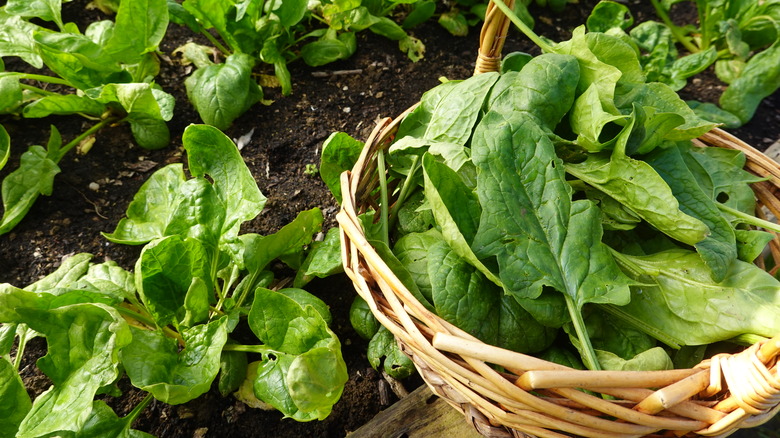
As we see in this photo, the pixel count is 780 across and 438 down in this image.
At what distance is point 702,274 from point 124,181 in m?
1.54

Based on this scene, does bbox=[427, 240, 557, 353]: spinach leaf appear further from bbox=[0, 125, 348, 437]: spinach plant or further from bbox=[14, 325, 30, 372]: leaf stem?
bbox=[14, 325, 30, 372]: leaf stem

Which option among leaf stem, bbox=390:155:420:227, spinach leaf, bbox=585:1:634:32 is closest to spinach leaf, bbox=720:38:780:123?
spinach leaf, bbox=585:1:634:32

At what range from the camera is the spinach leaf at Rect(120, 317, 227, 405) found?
1085mm

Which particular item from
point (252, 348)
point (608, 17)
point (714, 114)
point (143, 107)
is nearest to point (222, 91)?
point (143, 107)

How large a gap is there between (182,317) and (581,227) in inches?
36.2

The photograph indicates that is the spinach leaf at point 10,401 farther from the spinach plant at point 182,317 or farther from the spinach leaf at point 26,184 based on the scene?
the spinach leaf at point 26,184

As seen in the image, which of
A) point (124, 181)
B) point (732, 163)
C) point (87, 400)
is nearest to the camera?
point (87, 400)

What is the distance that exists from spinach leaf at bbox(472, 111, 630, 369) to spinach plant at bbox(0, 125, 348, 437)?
379 mm

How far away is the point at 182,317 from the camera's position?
1284 mm

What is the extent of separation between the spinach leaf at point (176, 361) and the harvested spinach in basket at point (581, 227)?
435mm

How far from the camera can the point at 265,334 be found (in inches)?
45.2

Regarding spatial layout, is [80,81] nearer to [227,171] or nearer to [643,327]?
[227,171]

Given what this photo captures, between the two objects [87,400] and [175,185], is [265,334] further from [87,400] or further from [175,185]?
[175,185]

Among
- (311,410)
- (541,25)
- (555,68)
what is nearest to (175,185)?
(311,410)
